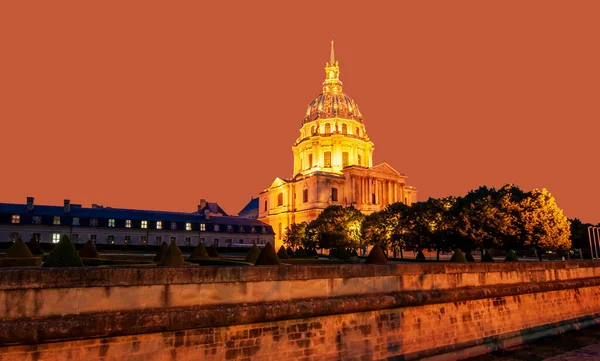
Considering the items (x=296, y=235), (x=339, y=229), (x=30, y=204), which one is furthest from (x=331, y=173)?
(x=30, y=204)

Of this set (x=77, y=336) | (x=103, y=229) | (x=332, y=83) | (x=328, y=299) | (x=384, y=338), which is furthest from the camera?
(x=332, y=83)

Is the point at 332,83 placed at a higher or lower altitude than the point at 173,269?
higher

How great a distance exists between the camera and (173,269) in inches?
449

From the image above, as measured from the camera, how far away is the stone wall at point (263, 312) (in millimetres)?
9836

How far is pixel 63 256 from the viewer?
1489 centimetres

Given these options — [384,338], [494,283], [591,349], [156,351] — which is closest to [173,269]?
[156,351]

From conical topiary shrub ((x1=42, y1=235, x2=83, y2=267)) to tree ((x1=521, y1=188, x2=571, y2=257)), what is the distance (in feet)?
129

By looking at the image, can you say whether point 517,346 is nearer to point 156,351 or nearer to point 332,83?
point 156,351

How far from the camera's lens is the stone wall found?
387 inches

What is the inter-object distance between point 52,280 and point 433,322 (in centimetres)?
1381

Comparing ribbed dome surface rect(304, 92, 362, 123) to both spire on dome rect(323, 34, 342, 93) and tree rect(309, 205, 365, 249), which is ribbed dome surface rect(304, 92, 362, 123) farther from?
tree rect(309, 205, 365, 249)

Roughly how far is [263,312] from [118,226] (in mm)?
60205

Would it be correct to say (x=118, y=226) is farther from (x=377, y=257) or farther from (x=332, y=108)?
(x=332, y=108)

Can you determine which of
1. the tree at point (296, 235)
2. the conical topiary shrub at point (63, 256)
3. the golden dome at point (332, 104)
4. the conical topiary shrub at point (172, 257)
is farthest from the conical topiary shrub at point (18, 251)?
the golden dome at point (332, 104)
